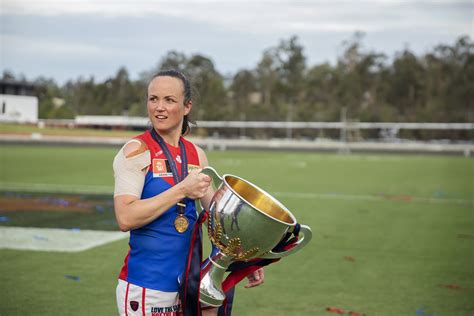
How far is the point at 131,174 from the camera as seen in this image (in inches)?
118

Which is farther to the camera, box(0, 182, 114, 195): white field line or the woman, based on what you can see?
box(0, 182, 114, 195): white field line

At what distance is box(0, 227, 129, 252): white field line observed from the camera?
8.59 meters

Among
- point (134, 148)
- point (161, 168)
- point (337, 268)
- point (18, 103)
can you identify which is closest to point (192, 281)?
point (161, 168)

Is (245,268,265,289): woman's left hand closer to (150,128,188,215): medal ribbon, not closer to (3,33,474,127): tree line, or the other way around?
(150,128,188,215): medal ribbon

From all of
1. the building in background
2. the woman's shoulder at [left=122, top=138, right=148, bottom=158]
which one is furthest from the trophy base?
the building in background

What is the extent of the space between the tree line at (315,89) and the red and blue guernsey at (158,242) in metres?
77.8

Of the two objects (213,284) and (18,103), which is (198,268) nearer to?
(213,284)

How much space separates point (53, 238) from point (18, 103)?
64973mm

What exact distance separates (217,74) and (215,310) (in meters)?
97.2

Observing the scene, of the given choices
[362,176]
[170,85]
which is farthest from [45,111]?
[170,85]

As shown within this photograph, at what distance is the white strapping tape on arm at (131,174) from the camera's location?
298 cm

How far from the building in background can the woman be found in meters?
67.7

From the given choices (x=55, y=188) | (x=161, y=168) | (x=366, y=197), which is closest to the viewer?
(x=161, y=168)

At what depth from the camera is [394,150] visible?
53.6 meters
